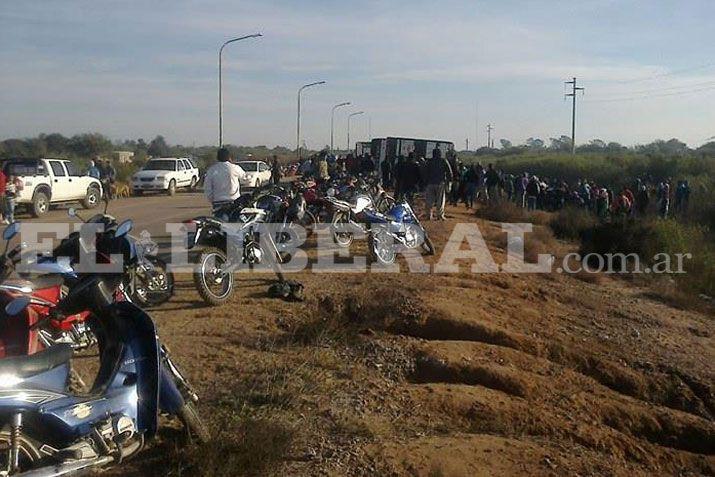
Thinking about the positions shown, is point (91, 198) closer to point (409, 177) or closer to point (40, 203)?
point (40, 203)

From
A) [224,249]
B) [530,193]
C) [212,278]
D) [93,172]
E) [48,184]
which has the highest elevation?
[93,172]

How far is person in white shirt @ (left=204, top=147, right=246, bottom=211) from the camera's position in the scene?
11.9 m

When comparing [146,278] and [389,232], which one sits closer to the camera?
[146,278]

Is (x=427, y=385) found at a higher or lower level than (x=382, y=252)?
lower

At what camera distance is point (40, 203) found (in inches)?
884

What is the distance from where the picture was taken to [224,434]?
201 inches

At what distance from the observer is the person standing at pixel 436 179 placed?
63.9ft

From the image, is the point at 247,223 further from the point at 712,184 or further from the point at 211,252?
the point at 712,184

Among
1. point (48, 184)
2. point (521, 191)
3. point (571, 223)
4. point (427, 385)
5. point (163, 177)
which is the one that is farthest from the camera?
point (163, 177)

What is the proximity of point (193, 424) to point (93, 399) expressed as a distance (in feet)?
2.80

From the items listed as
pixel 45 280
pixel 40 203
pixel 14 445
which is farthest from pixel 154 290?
pixel 40 203

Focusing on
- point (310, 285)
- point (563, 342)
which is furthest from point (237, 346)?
point (563, 342)

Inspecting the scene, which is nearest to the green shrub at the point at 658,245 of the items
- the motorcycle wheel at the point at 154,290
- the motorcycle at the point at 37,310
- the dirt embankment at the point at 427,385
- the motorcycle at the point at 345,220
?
the dirt embankment at the point at 427,385

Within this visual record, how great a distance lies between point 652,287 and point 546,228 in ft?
24.1
